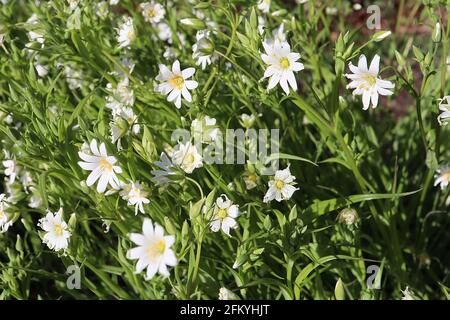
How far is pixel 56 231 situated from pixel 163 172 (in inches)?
16.4

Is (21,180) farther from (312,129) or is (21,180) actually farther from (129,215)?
(312,129)

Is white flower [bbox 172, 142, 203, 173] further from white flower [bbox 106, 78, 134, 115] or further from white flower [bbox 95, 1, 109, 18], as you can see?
white flower [bbox 95, 1, 109, 18]

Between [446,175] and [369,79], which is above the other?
[369,79]

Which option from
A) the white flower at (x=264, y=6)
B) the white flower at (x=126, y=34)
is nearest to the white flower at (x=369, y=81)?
the white flower at (x=264, y=6)

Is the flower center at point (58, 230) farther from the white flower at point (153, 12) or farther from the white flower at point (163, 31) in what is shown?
the white flower at point (163, 31)

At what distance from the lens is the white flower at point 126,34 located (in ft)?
7.56

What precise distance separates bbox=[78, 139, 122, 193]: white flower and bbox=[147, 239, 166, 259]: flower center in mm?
317

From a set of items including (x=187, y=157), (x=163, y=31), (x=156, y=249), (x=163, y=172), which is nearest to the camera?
(x=156, y=249)

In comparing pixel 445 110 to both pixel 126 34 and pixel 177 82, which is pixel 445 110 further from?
pixel 126 34

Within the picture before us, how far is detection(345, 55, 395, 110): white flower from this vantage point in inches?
69.4

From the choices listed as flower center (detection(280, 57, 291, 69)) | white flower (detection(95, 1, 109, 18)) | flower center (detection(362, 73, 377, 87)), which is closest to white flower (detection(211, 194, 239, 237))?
flower center (detection(280, 57, 291, 69))

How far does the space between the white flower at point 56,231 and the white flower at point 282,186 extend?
0.65m

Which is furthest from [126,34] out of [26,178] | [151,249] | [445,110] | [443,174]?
[443,174]

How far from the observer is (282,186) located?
1.92m
